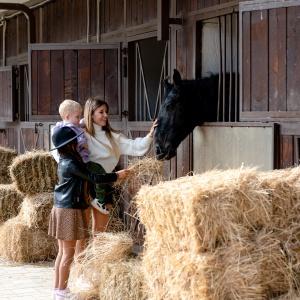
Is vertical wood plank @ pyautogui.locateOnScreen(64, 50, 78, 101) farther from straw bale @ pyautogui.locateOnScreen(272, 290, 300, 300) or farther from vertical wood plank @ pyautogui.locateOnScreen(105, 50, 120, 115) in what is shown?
straw bale @ pyautogui.locateOnScreen(272, 290, 300, 300)

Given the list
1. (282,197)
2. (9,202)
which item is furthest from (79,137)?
(9,202)

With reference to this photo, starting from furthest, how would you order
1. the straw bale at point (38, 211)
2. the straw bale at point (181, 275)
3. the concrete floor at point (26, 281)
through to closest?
the straw bale at point (38, 211)
the concrete floor at point (26, 281)
the straw bale at point (181, 275)

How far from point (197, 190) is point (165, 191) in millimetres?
269

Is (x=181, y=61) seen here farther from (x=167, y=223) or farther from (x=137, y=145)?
(x=167, y=223)

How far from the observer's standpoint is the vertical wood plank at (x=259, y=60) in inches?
178

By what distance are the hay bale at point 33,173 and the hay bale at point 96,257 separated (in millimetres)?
2062

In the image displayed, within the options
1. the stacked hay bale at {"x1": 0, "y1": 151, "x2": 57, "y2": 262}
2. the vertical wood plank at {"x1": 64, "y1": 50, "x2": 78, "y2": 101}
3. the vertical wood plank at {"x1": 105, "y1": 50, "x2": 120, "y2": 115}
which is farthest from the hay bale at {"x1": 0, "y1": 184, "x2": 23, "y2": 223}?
the vertical wood plank at {"x1": 105, "y1": 50, "x2": 120, "y2": 115}

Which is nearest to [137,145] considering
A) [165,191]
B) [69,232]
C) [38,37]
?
[69,232]

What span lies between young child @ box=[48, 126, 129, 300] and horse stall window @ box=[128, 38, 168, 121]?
6.85 ft

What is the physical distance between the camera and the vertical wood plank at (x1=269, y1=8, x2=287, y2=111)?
14.4 feet

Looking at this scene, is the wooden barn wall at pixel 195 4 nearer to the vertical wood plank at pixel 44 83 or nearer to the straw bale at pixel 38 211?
the vertical wood plank at pixel 44 83

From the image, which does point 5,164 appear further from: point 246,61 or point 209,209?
point 209,209

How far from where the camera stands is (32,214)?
21.9 ft

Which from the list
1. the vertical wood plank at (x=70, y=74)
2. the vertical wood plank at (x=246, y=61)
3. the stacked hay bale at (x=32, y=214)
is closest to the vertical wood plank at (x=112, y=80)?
the vertical wood plank at (x=70, y=74)
